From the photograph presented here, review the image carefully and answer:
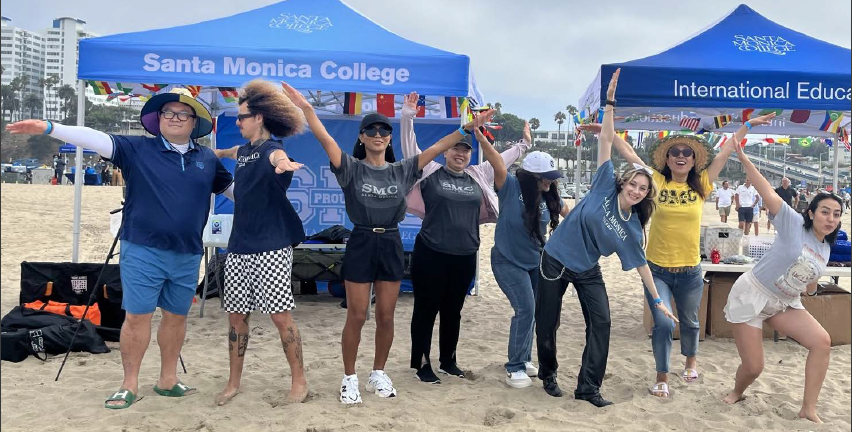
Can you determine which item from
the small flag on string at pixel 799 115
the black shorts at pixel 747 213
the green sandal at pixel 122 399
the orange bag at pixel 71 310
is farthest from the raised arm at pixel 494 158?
the black shorts at pixel 747 213

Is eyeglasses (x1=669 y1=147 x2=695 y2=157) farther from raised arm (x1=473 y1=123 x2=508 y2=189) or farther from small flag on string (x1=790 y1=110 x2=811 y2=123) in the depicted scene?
small flag on string (x1=790 y1=110 x2=811 y2=123)

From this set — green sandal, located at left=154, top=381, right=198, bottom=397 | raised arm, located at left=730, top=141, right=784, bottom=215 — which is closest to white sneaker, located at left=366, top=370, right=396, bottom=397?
green sandal, located at left=154, top=381, right=198, bottom=397

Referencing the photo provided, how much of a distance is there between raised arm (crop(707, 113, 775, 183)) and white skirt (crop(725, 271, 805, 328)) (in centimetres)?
84

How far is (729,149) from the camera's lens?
4.16 meters

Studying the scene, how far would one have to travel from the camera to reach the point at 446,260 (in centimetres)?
392

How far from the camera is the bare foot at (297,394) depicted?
12.1 feet

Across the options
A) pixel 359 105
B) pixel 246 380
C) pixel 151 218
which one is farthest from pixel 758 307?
pixel 359 105

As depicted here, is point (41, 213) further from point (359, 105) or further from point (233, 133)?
point (359, 105)

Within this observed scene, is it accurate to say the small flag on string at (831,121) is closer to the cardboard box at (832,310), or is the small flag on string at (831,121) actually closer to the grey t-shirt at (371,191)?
the cardboard box at (832,310)

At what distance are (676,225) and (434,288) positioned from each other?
5.44ft

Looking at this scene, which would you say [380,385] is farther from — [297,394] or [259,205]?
[259,205]

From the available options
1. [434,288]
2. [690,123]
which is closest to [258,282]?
[434,288]

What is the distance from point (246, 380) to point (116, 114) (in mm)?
111396

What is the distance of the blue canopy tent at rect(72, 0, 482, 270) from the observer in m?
5.14
